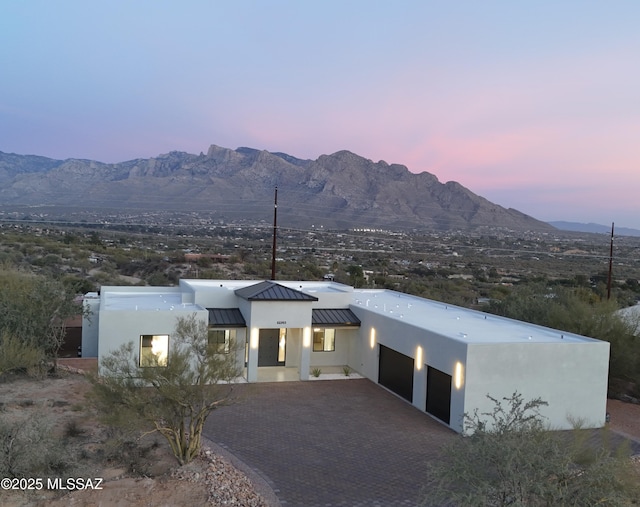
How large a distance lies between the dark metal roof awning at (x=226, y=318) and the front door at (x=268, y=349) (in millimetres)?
1574

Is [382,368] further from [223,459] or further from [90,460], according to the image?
[90,460]

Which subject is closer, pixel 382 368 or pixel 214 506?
pixel 214 506

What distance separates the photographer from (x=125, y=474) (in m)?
11.0

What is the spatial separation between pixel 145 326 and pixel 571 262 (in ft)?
206

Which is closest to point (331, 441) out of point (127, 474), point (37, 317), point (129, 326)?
point (127, 474)

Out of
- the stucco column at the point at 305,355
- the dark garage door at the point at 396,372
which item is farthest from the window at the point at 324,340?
the dark garage door at the point at 396,372

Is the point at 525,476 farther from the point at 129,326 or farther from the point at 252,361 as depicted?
the point at 129,326

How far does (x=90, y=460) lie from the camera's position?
1151 cm

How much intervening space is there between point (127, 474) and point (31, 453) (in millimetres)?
1863

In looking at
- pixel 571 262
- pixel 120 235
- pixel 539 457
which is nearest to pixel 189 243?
pixel 120 235

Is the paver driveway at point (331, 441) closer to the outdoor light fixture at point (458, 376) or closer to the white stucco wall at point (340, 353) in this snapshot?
the outdoor light fixture at point (458, 376)

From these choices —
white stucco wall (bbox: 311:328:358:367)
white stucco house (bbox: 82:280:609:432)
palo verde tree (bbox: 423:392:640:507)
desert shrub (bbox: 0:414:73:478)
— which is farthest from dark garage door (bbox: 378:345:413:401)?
desert shrub (bbox: 0:414:73:478)

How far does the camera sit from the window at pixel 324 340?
22953mm

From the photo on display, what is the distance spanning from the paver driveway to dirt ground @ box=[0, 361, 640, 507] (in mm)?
972
